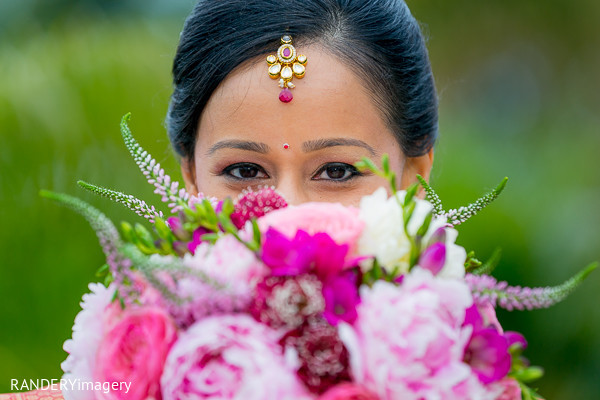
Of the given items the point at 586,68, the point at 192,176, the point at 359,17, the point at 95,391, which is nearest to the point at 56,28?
the point at 192,176

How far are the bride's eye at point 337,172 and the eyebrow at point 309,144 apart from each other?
0.05 meters

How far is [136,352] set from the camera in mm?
844

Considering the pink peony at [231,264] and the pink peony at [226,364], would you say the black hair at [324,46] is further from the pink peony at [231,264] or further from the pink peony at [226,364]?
the pink peony at [226,364]

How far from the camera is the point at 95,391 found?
86 cm

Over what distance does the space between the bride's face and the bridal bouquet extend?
520mm

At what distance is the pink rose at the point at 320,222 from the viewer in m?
0.89

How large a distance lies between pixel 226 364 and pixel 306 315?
0.11 metres

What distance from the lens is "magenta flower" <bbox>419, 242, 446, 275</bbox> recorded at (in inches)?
34.0

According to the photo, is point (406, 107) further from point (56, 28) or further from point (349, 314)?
point (56, 28)

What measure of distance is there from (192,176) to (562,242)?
2379 mm

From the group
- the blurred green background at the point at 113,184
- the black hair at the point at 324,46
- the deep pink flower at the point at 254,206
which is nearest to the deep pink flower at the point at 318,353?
the deep pink flower at the point at 254,206

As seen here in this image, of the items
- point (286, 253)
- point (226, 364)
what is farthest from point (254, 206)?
point (226, 364)

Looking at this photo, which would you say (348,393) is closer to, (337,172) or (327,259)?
(327,259)

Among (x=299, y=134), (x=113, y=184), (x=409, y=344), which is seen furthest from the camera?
(x=113, y=184)
